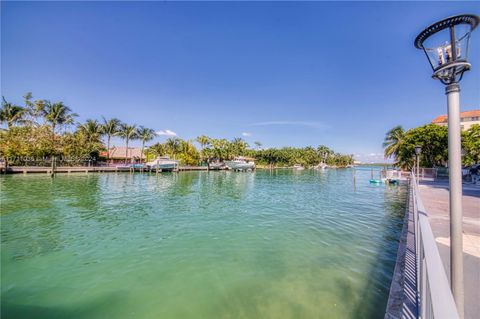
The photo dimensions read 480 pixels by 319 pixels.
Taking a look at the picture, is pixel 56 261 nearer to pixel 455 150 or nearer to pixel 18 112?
pixel 455 150

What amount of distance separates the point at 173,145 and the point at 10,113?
31.5m

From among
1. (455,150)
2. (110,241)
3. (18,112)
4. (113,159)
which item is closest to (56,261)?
(110,241)

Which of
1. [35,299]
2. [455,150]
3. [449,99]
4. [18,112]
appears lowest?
[35,299]

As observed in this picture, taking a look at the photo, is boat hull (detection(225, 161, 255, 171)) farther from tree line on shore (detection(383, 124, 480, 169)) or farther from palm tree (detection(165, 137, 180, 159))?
tree line on shore (detection(383, 124, 480, 169))

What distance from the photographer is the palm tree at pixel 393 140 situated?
1702 inches

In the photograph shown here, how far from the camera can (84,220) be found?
9.97 metres

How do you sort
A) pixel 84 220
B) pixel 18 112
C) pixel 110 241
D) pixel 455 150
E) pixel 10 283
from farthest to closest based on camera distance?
pixel 18 112 < pixel 84 220 < pixel 110 241 < pixel 10 283 < pixel 455 150

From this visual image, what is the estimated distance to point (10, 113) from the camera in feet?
125

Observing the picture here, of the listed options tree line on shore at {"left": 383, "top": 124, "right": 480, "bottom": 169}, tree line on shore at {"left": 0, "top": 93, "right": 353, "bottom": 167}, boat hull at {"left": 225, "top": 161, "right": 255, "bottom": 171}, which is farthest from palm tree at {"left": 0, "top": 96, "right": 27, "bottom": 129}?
tree line on shore at {"left": 383, "top": 124, "right": 480, "bottom": 169}

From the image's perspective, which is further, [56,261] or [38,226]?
[38,226]

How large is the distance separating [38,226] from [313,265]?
1089 centimetres

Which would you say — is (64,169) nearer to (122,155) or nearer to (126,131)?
(126,131)

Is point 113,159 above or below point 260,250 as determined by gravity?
above

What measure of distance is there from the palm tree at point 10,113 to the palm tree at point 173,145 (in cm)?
2915
